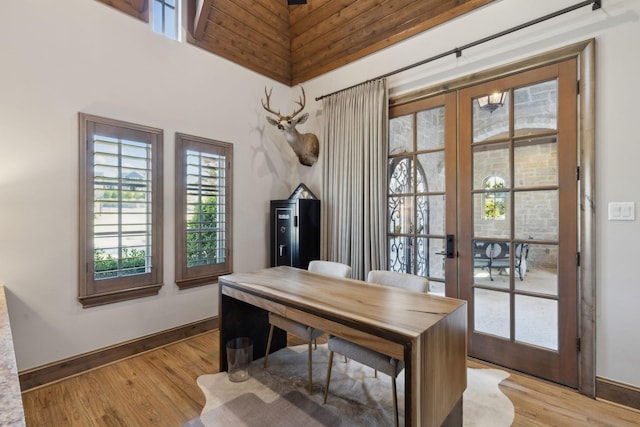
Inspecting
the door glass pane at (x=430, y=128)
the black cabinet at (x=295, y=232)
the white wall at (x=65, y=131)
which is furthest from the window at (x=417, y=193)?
the white wall at (x=65, y=131)

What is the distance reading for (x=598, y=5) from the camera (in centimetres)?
205

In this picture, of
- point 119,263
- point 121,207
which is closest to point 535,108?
point 121,207

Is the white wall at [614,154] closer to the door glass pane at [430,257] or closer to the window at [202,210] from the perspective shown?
the door glass pane at [430,257]

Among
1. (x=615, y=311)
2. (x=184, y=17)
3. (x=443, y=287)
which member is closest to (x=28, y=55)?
(x=184, y=17)

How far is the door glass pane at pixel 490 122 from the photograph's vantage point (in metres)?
2.49

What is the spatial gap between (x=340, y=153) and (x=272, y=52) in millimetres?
1660

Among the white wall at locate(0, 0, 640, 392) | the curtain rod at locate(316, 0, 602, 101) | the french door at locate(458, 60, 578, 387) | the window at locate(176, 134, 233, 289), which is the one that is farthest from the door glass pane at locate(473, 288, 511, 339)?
the window at locate(176, 134, 233, 289)

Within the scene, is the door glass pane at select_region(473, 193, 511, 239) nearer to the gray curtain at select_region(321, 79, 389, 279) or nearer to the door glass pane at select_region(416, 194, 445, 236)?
the door glass pane at select_region(416, 194, 445, 236)

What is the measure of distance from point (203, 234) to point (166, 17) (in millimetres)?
2278

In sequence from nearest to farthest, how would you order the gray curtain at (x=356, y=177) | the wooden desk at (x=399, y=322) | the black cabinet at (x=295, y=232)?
1. the wooden desk at (x=399, y=322)
2. the gray curtain at (x=356, y=177)
3. the black cabinet at (x=295, y=232)

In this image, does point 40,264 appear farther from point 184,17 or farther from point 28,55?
point 184,17

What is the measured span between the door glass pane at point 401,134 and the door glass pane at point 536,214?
3.65 feet

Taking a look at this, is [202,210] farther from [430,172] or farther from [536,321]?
[536,321]

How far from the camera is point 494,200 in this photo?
255 centimetres
